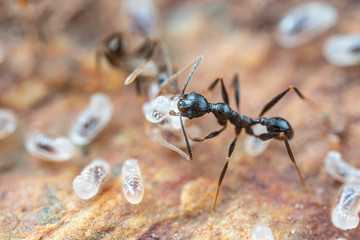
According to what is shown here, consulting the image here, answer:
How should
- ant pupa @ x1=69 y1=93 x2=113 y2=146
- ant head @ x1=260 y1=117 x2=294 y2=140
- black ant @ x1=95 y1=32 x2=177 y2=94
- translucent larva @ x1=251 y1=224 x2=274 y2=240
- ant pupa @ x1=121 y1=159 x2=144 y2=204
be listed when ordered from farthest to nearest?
1. black ant @ x1=95 y1=32 x2=177 y2=94
2. ant pupa @ x1=69 y1=93 x2=113 y2=146
3. ant head @ x1=260 y1=117 x2=294 y2=140
4. ant pupa @ x1=121 y1=159 x2=144 y2=204
5. translucent larva @ x1=251 y1=224 x2=274 y2=240

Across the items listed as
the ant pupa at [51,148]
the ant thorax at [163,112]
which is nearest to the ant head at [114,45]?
the ant thorax at [163,112]

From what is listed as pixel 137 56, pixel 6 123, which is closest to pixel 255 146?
pixel 137 56

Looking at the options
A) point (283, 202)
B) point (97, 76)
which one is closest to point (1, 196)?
point (97, 76)

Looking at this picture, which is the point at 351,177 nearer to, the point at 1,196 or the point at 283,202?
the point at 283,202

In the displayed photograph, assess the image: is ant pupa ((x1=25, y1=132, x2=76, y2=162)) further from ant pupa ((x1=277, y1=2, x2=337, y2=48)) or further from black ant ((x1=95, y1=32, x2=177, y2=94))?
ant pupa ((x1=277, y1=2, x2=337, y2=48))

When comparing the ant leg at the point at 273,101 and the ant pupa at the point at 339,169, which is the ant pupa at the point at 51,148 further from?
the ant pupa at the point at 339,169

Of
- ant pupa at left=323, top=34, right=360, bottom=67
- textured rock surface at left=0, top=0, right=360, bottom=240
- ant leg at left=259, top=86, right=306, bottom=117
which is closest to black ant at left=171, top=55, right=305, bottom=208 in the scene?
ant leg at left=259, top=86, right=306, bottom=117
